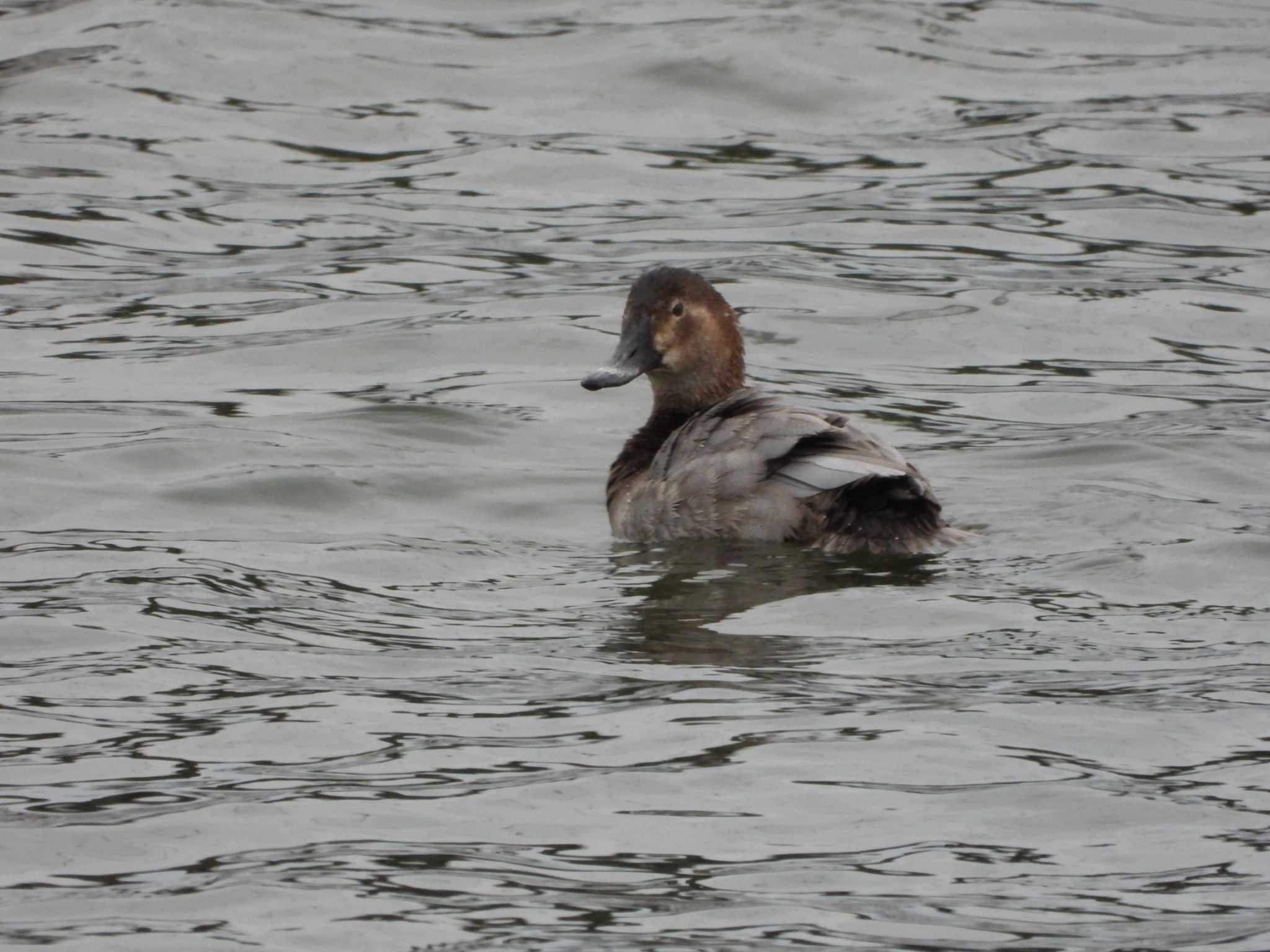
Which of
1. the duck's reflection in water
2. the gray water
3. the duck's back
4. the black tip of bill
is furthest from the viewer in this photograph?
the black tip of bill

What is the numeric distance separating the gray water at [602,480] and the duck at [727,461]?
0.14 meters

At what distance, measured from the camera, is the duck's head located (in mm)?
8469

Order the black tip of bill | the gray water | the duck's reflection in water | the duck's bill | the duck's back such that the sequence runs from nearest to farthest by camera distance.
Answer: the gray water
the duck's reflection in water
the duck's back
the black tip of bill
the duck's bill

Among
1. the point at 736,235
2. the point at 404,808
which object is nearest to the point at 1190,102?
the point at 736,235

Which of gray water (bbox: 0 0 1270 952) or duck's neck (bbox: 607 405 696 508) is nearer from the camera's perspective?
gray water (bbox: 0 0 1270 952)

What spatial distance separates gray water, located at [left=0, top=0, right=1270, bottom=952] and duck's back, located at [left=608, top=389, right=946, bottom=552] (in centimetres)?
13

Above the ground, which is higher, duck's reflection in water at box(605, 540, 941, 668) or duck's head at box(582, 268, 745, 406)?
duck's head at box(582, 268, 745, 406)

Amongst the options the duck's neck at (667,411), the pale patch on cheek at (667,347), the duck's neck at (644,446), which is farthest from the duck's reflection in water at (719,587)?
the pale patch on cheek at (667,347)

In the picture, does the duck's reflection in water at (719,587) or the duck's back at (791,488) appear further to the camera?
the duck's back at (791,488)

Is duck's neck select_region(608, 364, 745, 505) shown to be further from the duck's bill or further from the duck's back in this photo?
the duck's back

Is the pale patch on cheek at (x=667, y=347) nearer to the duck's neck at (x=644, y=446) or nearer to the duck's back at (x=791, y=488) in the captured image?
the duck's neck at (x=644, y=446)

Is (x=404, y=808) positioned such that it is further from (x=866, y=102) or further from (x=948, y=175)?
(x=866, y=102)

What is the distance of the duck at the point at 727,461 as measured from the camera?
7.51 metres

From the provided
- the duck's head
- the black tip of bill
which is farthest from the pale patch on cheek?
the black tip of bill
